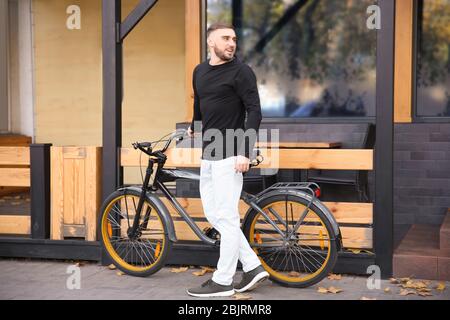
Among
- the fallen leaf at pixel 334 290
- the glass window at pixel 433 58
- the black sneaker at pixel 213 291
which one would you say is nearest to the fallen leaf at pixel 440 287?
the fallen leaf at pixel 334 290

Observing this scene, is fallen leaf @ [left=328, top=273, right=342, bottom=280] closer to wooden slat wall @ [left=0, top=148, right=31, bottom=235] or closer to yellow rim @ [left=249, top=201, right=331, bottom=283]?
yellow rim @ [left=249, top=201, right=331, bottom=283]

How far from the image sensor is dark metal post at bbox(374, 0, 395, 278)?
209 inches

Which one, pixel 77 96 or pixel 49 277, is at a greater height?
pixel 77 96

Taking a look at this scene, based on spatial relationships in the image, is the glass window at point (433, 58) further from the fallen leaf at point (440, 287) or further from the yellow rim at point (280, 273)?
the yellow rim at point (280, 273)

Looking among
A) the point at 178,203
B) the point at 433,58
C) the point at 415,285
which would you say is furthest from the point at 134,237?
the point at 433,58

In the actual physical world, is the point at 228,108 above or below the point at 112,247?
above

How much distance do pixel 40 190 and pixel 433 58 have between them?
4.56 metres

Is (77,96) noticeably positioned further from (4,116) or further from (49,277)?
(49,277)

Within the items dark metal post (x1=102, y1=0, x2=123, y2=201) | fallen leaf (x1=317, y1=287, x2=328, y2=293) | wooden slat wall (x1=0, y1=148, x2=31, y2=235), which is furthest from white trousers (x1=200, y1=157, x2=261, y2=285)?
wooden slat wall (x1=0, y1=148, x2=31, y2=235)

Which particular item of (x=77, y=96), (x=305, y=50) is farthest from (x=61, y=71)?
(x=305, y=50)

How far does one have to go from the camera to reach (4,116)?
10586 millimetres

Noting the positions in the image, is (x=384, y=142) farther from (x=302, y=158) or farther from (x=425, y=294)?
(x=425, y=294)

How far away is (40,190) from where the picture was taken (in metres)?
6.20
